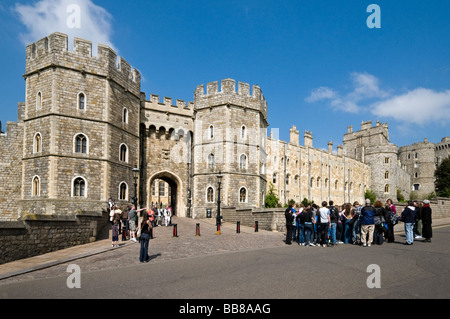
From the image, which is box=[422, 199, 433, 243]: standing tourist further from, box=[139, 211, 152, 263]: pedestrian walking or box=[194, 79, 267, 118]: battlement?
box=[194, 79, 267, 118]: battlement

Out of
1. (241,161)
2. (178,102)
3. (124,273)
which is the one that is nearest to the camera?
(124,273)

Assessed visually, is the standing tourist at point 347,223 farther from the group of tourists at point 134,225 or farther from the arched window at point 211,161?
the arched window at point 211,161

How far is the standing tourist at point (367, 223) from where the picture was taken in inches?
460

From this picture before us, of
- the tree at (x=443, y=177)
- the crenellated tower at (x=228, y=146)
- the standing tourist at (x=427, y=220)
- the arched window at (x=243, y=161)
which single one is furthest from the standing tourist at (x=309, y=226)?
the tree at (x=443, y=177)

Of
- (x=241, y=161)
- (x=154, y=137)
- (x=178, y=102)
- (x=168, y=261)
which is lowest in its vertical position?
(x=168, y=261)

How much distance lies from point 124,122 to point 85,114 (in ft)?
10.1

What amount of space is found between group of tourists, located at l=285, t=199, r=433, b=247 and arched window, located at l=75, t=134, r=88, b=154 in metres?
14.2

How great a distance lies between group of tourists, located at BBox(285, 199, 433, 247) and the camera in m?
11.9

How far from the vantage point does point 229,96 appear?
2633 cm

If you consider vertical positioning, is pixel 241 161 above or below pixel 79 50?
below
